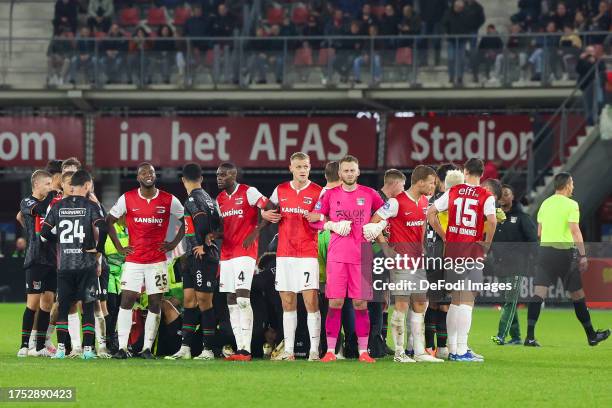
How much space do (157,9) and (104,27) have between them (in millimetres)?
1685

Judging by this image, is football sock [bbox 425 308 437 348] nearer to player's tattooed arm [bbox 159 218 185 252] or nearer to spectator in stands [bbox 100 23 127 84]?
player's tattooed arm [bbox 159 218 185 252]

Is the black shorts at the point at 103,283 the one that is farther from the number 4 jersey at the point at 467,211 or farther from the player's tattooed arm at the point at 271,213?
the number 4 jersey at the point at 467,211

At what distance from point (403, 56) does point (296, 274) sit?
17172mm

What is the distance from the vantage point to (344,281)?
13.7 m

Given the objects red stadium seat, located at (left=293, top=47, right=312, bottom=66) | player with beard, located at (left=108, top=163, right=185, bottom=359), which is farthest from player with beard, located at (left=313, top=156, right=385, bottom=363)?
red stadium seat, located at (left=293, top=47, right=312, bottom=66)

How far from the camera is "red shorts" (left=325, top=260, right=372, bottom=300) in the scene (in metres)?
13.6

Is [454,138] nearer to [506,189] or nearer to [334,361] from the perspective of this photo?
[506,189]

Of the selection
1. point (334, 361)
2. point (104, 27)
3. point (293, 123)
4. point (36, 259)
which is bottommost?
point (334, 361)

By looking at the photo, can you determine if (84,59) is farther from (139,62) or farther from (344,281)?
(344,281)

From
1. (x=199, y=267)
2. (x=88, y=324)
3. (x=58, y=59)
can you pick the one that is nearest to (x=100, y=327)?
(x=88, y=324)

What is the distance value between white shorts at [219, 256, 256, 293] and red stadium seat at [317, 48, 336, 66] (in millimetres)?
17075

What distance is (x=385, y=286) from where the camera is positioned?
14.1 meters

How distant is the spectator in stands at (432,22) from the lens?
1176 inches

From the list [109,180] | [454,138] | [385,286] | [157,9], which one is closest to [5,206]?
[109,180]
